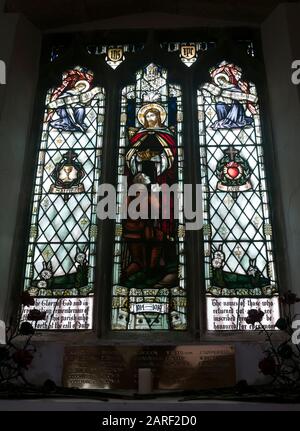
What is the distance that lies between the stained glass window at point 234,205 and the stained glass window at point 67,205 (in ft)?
3.30

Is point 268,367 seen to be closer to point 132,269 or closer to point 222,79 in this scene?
point 132,269

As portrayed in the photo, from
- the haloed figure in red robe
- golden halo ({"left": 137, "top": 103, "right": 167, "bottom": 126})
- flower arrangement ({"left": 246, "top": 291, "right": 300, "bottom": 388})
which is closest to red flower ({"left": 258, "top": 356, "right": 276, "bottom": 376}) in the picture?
flower arrangement ({"left": 246, "top": 291, "right": 300, "bottom": 388})

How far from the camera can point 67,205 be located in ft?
16.5

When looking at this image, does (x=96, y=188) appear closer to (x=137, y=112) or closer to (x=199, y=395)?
(x=137, y=112)

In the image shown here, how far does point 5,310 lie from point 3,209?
0.84 metres

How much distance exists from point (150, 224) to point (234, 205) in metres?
0.76

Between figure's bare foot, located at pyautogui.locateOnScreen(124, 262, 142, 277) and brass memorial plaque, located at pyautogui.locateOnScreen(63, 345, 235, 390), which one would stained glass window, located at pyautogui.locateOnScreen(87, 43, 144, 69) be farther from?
Answer: brass memorial plaque, located at pyautogui.locateOnScreen(63, 345, 235, 390)

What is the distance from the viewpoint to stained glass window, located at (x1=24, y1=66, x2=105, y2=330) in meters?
4.62

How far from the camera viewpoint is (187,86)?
561 cm

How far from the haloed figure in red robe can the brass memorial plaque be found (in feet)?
2.30

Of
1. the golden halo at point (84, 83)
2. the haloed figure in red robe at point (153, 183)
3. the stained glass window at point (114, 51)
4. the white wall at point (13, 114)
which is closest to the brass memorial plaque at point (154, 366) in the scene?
the haloed figure in red robe at point (153, 183)

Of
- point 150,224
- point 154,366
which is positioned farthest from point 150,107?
point 154,366

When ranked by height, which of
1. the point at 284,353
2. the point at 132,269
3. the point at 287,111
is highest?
the point at 287,111

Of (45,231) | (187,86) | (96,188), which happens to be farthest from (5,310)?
(187,86)
